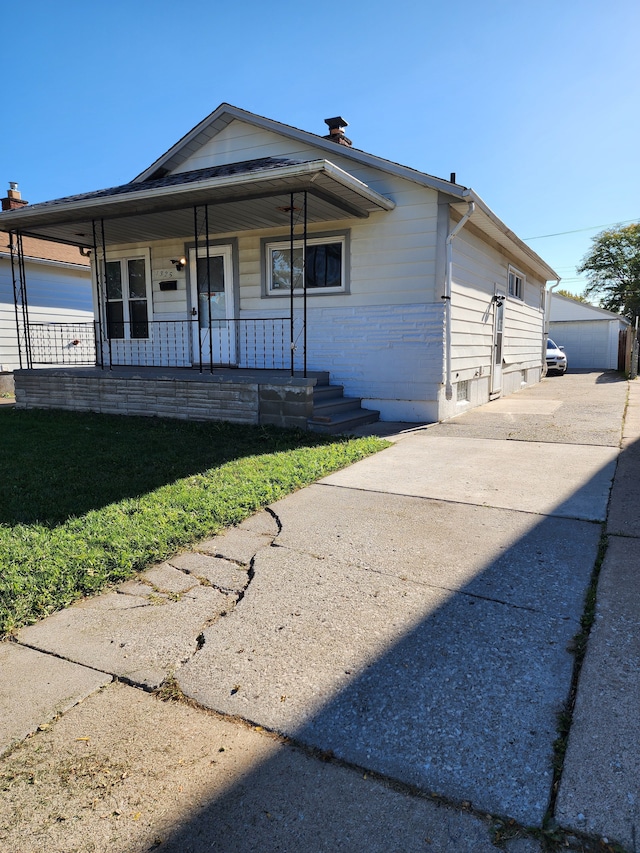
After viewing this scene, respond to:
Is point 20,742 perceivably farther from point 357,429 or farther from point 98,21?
point 98,21

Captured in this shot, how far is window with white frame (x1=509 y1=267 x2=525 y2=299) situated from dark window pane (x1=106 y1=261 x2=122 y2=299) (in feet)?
29.7

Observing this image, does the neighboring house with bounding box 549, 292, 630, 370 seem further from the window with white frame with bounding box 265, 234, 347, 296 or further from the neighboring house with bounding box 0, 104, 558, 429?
the window with white frame with bounding box 265, 234, 347, 296

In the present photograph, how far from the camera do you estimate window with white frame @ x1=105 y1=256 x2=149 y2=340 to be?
1135cm

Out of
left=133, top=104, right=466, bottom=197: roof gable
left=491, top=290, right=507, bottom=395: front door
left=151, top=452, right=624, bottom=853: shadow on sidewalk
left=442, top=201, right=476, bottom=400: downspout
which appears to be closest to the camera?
left=151, top=452, right=624, bottom=853: shadow on sidewalk

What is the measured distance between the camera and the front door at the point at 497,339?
11836 millimetres

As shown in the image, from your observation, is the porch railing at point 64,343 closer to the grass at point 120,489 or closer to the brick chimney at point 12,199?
the brick chimney at point 12,199

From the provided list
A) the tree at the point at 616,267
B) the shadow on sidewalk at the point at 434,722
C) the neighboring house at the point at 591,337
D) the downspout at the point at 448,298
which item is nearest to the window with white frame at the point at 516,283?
the downspout at the point at 448,298

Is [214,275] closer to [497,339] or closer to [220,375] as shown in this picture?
[220,375]

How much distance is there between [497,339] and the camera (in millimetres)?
12117

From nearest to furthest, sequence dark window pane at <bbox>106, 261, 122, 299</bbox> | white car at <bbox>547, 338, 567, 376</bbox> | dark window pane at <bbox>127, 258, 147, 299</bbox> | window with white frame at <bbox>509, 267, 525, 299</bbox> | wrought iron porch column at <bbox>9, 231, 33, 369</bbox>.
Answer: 1. wrought iron porch column at <bbox>9, 231, 33, 369</bbox>
2. dark window pane at <bbox>127, 258, 147, 299</bbox>
3. dark window pane at <bbox>106, 261, 122, 299</bbox>
4. window with white frame at <bbox>509, 267, 525, 299</bbox>
5. white car at <bbox>547, 338, 567, 376</bbox>

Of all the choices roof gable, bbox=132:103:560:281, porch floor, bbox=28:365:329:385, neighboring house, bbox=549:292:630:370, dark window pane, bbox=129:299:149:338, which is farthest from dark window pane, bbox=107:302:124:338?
neighboring house, bbox=549:292:630:370

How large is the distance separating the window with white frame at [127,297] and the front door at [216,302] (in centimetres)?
134

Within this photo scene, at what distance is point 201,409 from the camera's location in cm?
849

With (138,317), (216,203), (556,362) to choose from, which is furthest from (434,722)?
(556,362)
